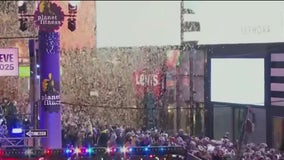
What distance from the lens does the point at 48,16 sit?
521 inches

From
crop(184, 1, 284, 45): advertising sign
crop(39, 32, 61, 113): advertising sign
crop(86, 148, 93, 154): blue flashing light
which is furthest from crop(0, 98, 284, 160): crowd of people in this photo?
crop(184, 1, 284, 45): advertising sign

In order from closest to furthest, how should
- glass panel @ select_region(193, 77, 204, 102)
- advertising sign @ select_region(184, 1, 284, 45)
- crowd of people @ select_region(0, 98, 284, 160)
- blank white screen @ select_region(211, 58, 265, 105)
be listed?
crowd of people @ select_region(0, 98, 284, 160)
blank white screen @ select_region(211, 58, 265, 105)
advertising sign @ select_region(184, 1, 284, 45)
glass panel @ select_region(193, 77, 204, 102)

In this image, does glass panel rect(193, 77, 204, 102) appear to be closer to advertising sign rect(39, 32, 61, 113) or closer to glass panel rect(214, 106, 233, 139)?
glass panel rect(214, 106, 233, 139)

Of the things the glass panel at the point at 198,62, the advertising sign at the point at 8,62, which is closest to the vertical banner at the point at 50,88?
the advertising sign at the point at 8,62

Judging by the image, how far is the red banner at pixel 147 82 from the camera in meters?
18.9

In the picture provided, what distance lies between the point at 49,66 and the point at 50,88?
61 centimetres

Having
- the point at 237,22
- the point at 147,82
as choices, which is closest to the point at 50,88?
the point at 237,22

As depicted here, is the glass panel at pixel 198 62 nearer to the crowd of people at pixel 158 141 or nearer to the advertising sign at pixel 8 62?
the crowd of people at pixel 158 141

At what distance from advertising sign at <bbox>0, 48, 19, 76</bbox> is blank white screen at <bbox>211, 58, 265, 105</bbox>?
19.1ft

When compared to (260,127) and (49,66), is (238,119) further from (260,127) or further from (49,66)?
(49,66)

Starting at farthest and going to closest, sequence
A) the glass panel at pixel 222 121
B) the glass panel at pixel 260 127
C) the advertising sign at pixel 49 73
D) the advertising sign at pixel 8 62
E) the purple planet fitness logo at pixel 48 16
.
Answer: the glass panel at pixel 222 121 → the glass panel at pixel 260 127 → the advertising sign at pixel 49 73 → the purple planet fitness logo at pixel 48 16 → the advertising sign at pixel 8 62

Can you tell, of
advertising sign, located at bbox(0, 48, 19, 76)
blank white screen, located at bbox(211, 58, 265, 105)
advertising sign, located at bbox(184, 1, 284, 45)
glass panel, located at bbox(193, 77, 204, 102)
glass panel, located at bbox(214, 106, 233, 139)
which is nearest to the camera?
advertising sign, located at bbox(0, 48, 19, 76)

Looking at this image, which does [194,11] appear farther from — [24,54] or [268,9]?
[24,54]

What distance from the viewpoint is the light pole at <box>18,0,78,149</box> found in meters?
13.1
